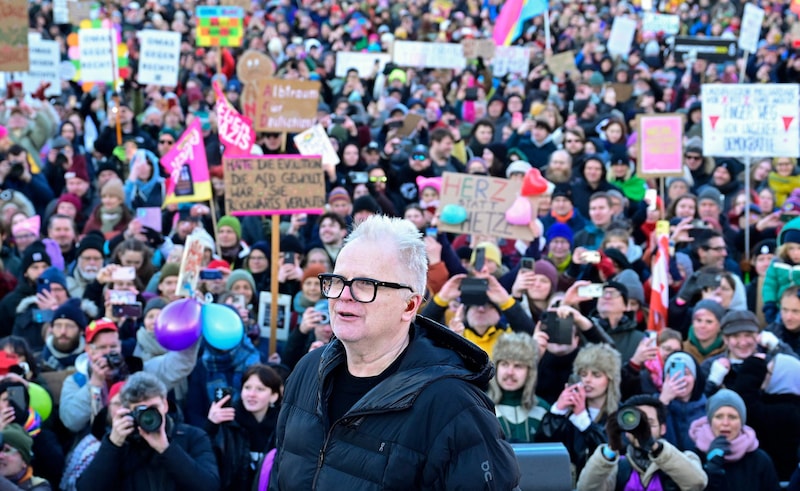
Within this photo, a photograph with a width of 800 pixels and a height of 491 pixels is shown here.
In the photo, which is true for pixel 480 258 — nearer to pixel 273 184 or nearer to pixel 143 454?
pixel 273 184

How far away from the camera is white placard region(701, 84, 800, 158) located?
30.4 feet

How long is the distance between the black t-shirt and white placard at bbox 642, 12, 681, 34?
17.9 metres

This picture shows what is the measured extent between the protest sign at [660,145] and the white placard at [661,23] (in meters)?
10.7

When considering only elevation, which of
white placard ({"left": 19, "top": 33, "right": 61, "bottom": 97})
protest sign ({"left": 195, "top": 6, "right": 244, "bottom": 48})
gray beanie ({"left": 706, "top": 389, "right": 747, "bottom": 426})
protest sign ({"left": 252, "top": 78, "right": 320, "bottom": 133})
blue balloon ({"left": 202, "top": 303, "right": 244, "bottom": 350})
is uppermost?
protest sign ({"left": 195, "top": 6, "right": 244, "bottom": 48})

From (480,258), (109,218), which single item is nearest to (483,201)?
(480,258)

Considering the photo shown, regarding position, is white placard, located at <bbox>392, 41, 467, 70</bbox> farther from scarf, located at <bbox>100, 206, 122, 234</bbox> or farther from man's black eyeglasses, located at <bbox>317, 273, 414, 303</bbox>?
man's black eyeglasses, located at <bbox>317, 273, 414, 303</bbox>

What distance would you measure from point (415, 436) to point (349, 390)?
Result: 0.91 ft

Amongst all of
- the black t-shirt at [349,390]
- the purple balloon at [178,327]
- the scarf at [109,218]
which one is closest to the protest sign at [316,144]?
the scarf at [109,218]

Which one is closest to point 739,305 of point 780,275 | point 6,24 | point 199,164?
point 780,275

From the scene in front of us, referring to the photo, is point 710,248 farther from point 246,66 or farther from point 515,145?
point 246,66

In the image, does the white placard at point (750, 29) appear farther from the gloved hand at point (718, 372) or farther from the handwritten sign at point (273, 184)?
the gloved hand at point (718, 372)

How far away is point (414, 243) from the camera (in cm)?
272

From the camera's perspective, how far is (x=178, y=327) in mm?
5926

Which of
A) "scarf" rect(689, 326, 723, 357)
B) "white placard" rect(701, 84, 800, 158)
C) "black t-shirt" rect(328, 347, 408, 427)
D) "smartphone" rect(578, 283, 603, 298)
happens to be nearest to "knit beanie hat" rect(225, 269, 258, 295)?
"smartphone" rect(578, 283, 603, 298)
